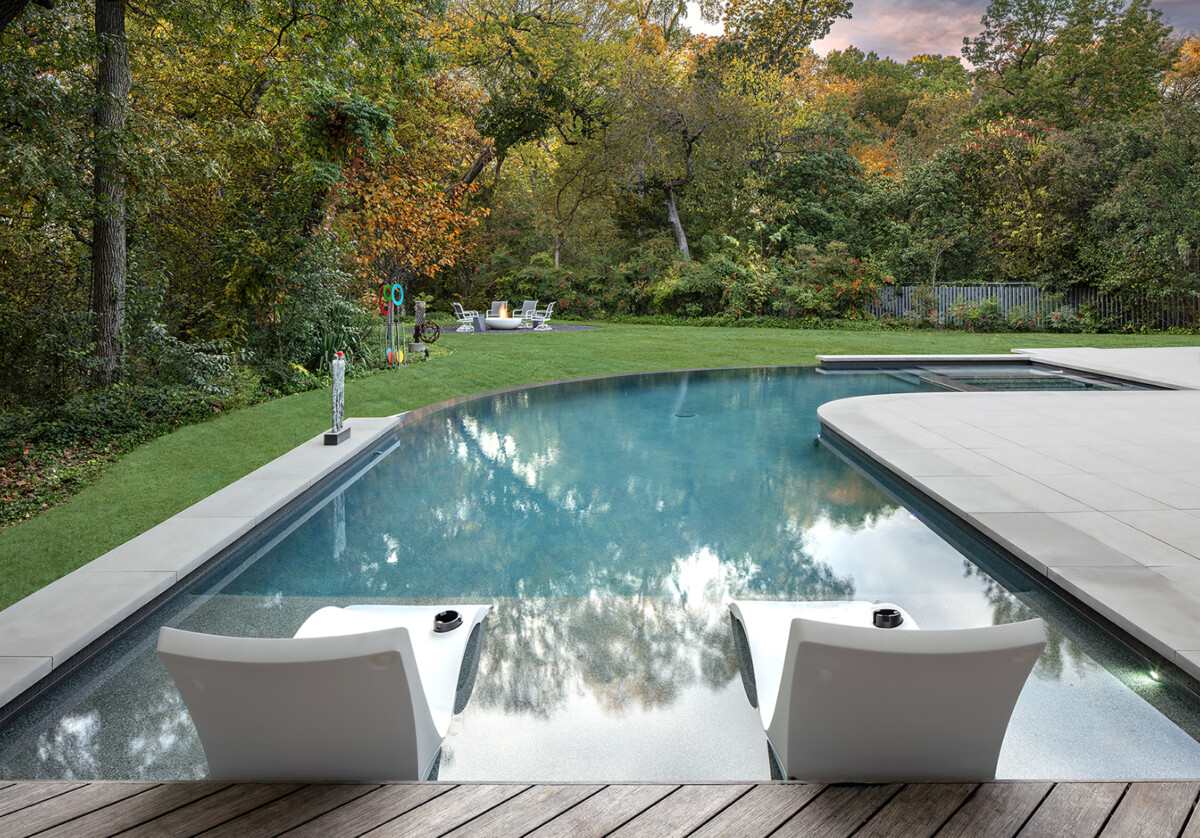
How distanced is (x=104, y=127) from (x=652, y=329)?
1349 centimetres

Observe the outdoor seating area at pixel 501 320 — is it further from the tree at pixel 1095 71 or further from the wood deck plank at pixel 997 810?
the wood deck plank at pixel 997 810

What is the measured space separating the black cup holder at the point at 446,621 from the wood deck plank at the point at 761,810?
1.51m

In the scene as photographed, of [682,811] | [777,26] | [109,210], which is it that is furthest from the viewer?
[777,26]

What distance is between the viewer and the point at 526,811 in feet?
5.91

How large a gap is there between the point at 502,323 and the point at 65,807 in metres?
17.7

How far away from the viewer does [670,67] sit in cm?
2319

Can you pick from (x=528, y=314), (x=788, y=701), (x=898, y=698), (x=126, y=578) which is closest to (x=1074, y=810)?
(x=898, y=698)

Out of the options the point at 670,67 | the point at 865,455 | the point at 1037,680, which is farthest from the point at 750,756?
the point at 670,67

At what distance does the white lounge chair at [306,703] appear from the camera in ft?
5.22

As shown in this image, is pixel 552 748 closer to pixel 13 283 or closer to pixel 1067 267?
pixel 13 283

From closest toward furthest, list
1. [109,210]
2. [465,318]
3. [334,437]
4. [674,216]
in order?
1. [334,437]
2. [109,210]
3. [465,318]
4. [674,216]

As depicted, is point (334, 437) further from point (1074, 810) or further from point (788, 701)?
point (1074, 810)

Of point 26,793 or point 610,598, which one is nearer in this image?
point 26,793

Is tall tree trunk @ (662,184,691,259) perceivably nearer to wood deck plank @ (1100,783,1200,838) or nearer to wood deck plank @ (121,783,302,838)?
wood deck plank @ (1100,783,1200,838)
